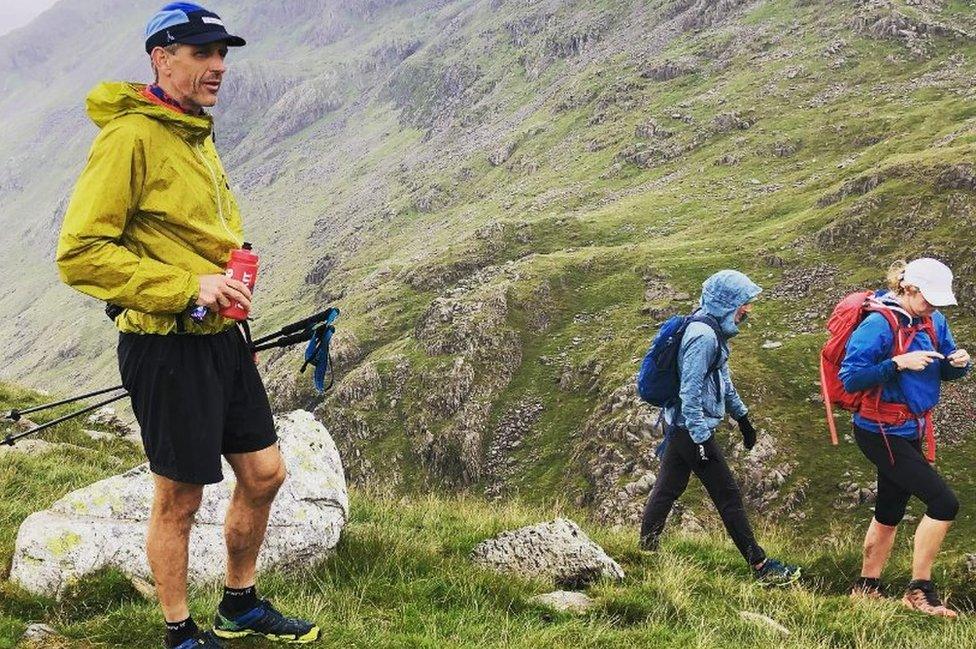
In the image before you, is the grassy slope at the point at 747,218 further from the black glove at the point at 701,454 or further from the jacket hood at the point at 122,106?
the jacket hood at the point at 122,106

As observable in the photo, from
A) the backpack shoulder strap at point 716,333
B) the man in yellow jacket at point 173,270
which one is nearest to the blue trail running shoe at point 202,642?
the man in yellow jacket at point 173,270

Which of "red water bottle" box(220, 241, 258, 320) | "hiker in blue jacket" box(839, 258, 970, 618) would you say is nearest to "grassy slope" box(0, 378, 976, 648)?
"hiker in blue jacket" box(839, 258, 970, 618)

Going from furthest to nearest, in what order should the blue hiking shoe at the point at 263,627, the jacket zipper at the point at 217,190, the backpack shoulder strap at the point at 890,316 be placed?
the backpack shoulder strap at the point at 890,316 → the blue hiking shoe at the point at 263,627 → the jacket zipper at the point at 217,190

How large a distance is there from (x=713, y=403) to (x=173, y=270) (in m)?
6.84

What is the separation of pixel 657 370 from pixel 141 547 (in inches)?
246

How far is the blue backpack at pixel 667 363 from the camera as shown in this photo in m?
8.62

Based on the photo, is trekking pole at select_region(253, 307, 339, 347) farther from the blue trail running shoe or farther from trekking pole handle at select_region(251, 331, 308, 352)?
the blue trail running shoe

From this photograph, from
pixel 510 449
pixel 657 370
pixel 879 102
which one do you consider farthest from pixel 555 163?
pixel 657 370

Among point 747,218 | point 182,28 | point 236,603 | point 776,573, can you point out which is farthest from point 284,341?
point 747,218

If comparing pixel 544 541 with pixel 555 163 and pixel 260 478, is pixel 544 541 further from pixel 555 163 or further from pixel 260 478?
pixel 555 163

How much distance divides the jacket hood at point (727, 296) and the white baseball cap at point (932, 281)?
1688mm

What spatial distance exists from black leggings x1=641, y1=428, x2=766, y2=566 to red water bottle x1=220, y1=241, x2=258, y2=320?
621 centimetres

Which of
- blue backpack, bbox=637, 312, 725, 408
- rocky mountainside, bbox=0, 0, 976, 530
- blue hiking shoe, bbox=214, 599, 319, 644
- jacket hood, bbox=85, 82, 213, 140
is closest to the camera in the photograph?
jacket hood, bbox=85, 82, 213, 140

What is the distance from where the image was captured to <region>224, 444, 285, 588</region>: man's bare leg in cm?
479
